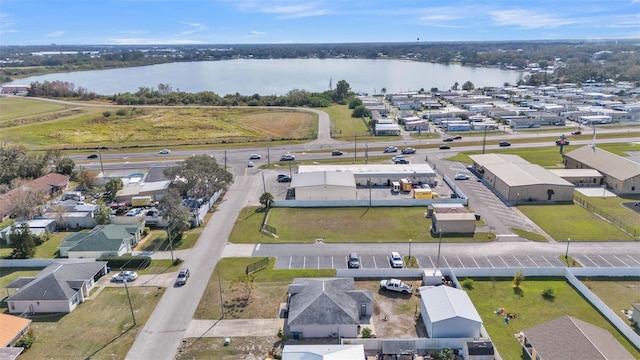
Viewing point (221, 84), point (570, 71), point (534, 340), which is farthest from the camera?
point (221, 84)

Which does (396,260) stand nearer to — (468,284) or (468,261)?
(468,284)

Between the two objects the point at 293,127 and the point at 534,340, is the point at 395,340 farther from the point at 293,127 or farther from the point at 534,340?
the point at 293,127

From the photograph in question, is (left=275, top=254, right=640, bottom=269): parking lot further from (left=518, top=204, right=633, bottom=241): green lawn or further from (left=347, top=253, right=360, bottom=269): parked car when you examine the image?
(left=518, top=204, right=633, bottom=241): green lawn

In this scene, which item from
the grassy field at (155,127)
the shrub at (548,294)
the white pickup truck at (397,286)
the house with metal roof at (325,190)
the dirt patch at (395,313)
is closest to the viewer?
the dirt patch at (395,313)

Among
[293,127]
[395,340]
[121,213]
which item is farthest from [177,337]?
[293,127]

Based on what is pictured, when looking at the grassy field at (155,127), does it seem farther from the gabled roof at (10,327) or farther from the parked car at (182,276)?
the gabled roof at (10,327)

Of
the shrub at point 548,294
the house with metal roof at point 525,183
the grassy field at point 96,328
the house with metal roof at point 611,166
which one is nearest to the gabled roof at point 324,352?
the grassy field at point 96,328

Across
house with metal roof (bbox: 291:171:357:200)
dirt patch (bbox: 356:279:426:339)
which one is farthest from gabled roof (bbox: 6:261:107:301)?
house with metal roof (bbox: 291:171:357:200)
